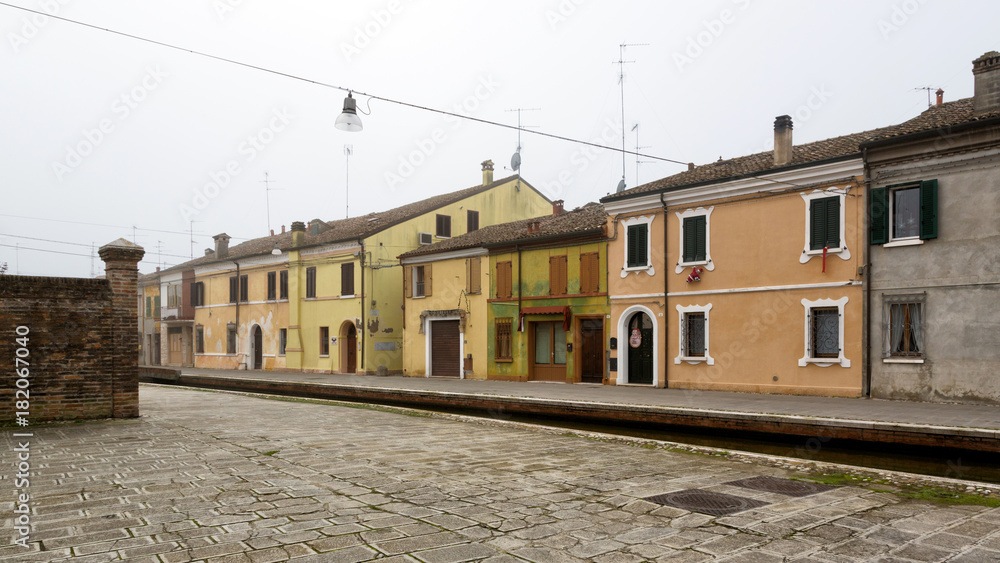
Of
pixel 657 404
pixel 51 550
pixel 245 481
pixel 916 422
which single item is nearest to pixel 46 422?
pixel 245 481

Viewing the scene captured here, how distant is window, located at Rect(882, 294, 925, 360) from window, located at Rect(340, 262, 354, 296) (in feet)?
73.0

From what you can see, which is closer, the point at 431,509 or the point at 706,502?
the point at 431,509

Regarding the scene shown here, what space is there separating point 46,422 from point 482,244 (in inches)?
697

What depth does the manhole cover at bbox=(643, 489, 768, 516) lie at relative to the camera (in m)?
6.17

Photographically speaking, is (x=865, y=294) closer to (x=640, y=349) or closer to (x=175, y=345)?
(x=640, y=349)

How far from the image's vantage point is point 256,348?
38438 millimetres

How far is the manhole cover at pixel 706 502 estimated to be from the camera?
6.17 m

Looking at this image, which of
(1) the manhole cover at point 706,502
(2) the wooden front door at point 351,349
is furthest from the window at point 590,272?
(1) the manhole cover at point 706,502

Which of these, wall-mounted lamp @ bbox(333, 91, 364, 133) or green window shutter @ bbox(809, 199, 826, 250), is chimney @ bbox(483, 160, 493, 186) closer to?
green window shutter @ bbox(809, 199, 826, 250)

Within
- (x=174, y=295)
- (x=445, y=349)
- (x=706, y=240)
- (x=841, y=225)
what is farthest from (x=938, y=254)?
(x=174, y=295)

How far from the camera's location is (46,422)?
11438 mm

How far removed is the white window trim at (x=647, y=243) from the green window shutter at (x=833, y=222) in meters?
5.26

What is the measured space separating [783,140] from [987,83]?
15.3ft

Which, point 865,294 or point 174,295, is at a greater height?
point 865,294
